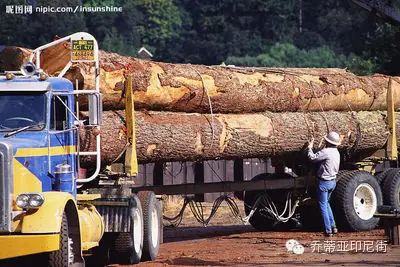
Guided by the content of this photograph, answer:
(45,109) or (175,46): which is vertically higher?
(175,46)

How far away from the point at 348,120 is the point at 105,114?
6.91 metres

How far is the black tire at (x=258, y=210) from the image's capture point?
926 inches

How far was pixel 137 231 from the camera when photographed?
1773cm

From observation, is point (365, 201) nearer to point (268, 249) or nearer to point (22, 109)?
point (268, 249)

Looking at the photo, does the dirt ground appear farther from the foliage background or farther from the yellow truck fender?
the foliage background

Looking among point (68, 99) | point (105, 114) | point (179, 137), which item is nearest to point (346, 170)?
point (179, 137)

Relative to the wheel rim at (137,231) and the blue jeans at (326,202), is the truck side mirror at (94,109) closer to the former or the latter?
the wheel rim at (137,231)

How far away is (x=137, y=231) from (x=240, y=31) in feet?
276

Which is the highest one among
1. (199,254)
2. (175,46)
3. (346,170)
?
(175,46)

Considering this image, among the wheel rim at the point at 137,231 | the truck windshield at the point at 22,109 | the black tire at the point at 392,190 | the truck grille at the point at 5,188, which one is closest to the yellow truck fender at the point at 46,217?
the truck grille at the point at 5,188

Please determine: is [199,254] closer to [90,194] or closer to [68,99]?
[90,194]

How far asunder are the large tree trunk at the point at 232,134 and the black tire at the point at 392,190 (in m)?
0.74

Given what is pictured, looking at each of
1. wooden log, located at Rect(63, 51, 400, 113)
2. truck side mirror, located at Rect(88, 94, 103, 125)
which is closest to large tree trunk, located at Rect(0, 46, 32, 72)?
wooden log, located at Rect(63, 51, 400, 113)

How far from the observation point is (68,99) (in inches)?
626
